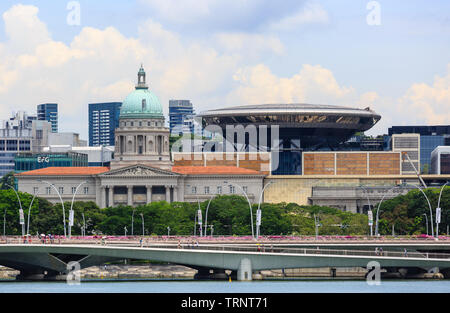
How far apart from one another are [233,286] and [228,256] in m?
9.66

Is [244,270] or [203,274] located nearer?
[244,270]

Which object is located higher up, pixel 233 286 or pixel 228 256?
pixel 228 256

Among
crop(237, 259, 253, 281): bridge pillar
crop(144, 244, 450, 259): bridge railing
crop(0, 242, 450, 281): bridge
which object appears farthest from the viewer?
crop(144, 244, 450, 259): bridge railing

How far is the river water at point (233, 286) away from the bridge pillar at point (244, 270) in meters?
1.26

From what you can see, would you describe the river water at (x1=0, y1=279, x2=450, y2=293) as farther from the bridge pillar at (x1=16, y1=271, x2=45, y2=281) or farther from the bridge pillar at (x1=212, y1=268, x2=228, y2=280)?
the bridge pillar at (x1=16, y1=271, x2=45, y2=281)

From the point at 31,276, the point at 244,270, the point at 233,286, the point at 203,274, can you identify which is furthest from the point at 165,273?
the point at 233,286

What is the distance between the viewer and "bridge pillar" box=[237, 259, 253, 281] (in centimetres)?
14725

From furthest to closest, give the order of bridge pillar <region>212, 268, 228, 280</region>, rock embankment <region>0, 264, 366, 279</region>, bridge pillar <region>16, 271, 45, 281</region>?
1. rock embankment <region>0, 264, 366, 279</region>
2. bridge pillar <region>16, 271, 45, 281</region>
3. bridge pillar <region>212, 268, 228, 280</region>

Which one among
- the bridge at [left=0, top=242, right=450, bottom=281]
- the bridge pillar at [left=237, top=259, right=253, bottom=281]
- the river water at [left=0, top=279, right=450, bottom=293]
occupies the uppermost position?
the bridge at [left=0, top=242, right=450, bottom=281]

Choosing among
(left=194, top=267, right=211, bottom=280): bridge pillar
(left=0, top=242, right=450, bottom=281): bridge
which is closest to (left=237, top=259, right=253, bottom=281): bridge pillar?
(left=0, top=242, right=450, bottom=281): bridge

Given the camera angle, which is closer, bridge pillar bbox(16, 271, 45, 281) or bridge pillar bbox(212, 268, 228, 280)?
bridge pillar bbox(212, 268, 228, 280)

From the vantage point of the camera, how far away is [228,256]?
14750 cm

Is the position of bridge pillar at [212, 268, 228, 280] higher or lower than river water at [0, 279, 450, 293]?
higher

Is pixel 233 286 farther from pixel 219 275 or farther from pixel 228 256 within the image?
pixel 219 275
